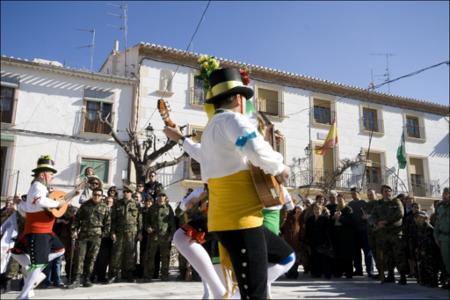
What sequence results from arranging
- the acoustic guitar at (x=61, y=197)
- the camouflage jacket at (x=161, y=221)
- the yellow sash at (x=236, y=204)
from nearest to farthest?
the yellow sash at (x=236, y=204), the acoustic guitar at (x=61, y=197), the camouflage jacket at (x=161, y=221)

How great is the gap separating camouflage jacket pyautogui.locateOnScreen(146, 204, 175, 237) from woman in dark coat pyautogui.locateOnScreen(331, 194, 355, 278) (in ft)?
11.1

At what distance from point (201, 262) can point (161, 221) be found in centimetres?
462

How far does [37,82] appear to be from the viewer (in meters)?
17.9

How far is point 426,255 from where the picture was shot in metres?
6.88

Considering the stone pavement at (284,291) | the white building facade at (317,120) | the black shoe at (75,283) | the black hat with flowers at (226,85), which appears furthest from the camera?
the white building facade at (317,120)

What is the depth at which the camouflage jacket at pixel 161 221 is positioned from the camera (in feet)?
25.3

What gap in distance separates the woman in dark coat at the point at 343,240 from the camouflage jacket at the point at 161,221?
338 cm

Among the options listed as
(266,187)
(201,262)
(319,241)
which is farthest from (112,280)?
(266,187)

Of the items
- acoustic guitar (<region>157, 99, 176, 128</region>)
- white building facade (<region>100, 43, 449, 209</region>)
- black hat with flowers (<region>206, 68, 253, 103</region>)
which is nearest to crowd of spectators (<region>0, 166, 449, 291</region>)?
acoustic guitar (<region>157, 99, 176, 128</region>)

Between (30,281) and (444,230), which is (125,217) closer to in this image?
(30,281)

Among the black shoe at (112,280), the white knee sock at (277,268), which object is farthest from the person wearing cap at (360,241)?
the white knee sock at (277,268)

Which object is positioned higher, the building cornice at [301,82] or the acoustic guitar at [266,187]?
the building cornice at [301,82]

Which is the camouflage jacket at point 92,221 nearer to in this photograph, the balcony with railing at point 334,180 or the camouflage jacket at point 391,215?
the camouflage jacket at point 391,215

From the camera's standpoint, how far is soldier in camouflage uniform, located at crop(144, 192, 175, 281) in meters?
7.52
